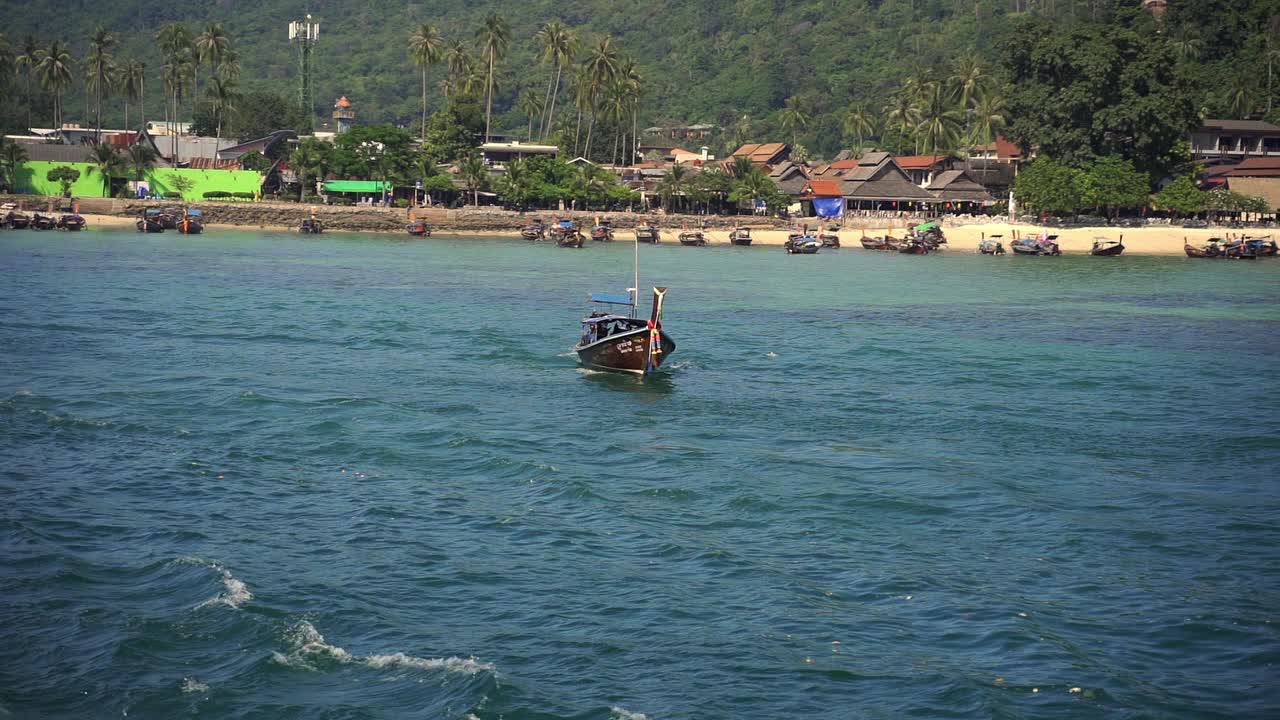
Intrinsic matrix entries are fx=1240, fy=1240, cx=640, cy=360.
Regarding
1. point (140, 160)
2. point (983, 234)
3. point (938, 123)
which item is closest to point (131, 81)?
point (140, 160)

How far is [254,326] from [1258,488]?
3954cm

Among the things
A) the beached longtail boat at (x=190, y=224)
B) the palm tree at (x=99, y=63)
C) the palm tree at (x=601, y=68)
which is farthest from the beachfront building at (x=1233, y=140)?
the palm tree at (x=99, y=63)

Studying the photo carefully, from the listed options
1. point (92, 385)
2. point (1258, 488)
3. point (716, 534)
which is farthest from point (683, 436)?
point (92, 385)

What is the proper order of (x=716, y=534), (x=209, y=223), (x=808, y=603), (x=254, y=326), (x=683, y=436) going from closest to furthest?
(x=808, y=603) < (x=716, y=534) < (x=683, y=436) < (x=254, y=326) < (x=209, y=223)

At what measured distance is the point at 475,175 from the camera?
423 ft

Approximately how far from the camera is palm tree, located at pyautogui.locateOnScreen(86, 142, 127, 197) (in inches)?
4919

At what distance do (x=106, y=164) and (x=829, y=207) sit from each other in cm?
7404

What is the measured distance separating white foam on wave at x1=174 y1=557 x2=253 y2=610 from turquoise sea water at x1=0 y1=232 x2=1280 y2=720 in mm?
70

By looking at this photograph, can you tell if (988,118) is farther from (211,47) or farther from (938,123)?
(211,47)

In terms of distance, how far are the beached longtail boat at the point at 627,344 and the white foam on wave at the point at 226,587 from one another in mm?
20068

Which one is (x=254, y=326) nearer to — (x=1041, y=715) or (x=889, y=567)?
(x=889, y=567)

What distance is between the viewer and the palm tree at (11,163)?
403 feet

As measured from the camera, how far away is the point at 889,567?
2291 cm

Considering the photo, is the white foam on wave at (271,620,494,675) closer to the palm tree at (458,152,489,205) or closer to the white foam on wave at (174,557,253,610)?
the white foam on wave at (174,557,253,610)
